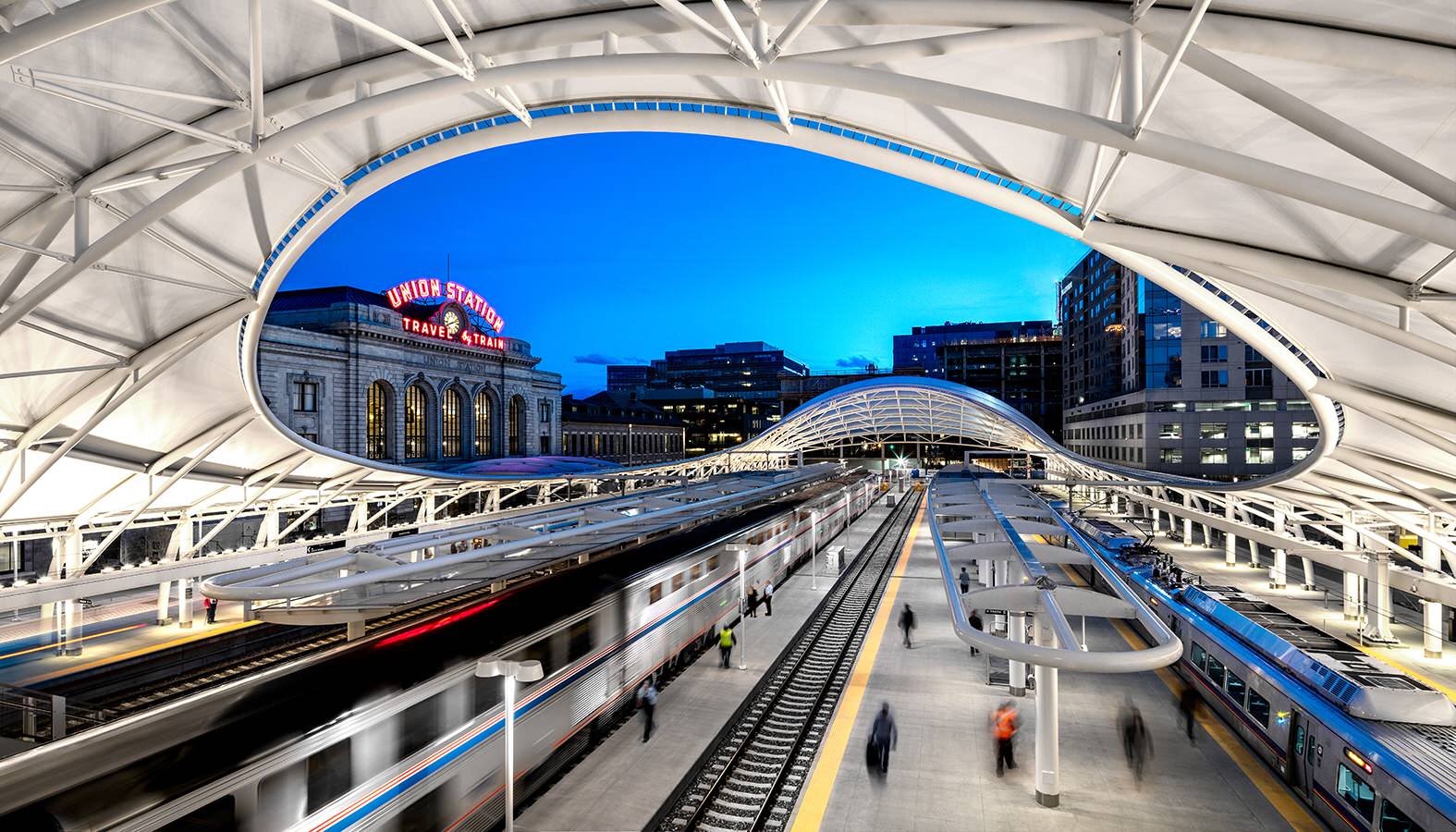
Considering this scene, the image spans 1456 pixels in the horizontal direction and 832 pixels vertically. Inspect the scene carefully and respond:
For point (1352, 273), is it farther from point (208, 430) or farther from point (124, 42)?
point (208, 430)

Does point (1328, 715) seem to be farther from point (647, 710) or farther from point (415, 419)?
point (415, 419)

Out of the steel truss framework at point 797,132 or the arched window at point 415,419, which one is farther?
the arched window at point 415,419

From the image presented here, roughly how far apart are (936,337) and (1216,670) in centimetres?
13879

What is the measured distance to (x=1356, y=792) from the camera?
904 centimetres

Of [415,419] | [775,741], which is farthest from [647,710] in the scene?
[415,419]

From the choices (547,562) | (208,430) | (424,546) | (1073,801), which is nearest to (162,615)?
(208,430)

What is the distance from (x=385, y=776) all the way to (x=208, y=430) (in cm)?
1525

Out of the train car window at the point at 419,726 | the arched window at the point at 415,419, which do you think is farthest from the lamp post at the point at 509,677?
the arched window at the point at 415,419

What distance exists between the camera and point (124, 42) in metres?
8.48

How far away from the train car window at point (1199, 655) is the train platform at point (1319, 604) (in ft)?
13.0

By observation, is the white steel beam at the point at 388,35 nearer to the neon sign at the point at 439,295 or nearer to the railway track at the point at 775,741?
the railway track at the point at 775,741

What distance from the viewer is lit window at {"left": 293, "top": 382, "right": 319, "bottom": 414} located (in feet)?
132

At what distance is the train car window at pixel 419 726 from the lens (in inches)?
282

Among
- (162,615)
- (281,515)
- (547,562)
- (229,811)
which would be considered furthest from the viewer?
(281,515)
